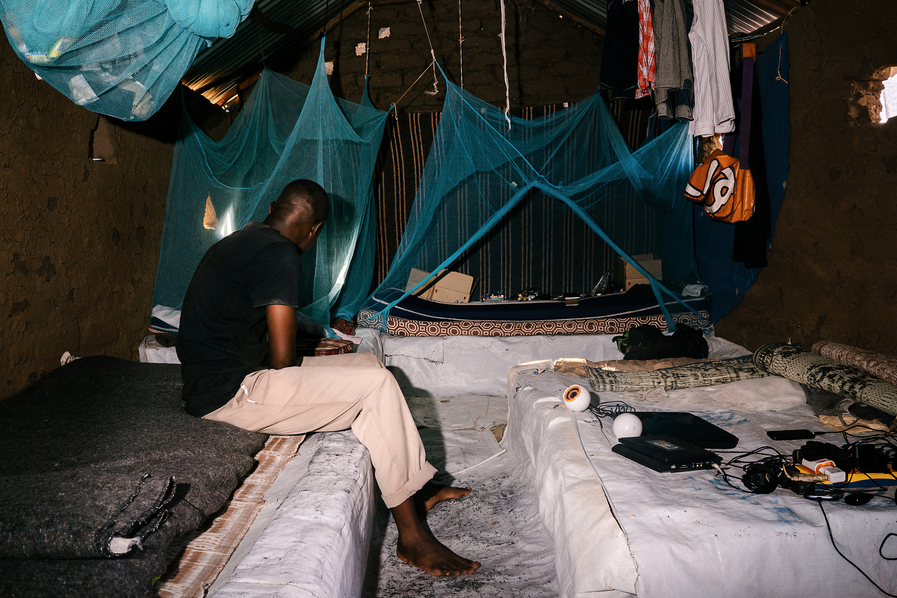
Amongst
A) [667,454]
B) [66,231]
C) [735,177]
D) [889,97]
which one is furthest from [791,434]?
[66,231]

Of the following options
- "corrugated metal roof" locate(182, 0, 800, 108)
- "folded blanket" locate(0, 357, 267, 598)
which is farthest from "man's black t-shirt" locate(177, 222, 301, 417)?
"corrugated metal roof" locate(182, 0, 800, 108)

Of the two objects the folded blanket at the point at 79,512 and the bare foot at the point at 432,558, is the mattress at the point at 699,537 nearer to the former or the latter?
the bare foot at the point at 432,558

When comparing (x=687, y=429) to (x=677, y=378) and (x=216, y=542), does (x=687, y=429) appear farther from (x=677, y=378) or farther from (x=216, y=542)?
(x=216, y=542)

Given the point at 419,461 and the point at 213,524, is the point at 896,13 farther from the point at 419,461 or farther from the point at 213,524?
the point at 213,524

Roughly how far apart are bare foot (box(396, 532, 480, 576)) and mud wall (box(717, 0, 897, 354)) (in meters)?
2.28

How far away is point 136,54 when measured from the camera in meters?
1.89

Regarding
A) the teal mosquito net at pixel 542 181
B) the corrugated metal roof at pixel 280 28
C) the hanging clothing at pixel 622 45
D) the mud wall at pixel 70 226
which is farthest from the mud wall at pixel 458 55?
the hanging clothing at pixel 622 45

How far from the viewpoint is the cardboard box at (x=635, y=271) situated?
4.37m

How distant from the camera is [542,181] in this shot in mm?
3752

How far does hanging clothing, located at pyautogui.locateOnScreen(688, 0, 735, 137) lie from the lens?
9.84 ft

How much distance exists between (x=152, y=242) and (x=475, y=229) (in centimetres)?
222

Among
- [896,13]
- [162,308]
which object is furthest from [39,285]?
[896,13]

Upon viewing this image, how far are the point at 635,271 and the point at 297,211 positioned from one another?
3476 mm

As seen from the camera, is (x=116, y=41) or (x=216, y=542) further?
(x=116, y=41)
